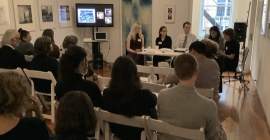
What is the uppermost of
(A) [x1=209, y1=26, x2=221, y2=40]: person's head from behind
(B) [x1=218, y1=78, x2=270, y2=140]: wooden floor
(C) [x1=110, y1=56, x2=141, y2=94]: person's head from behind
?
(A) [x1=209, y1=26, x2=221, y2=40]: person's head from behind

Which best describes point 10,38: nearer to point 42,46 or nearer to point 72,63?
point 42,46

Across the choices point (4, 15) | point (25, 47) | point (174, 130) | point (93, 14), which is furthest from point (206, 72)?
point (93, 14)

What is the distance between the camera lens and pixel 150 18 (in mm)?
8305

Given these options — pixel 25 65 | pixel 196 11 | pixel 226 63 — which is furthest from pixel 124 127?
pixel 196 11

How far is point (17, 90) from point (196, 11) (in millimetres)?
9049

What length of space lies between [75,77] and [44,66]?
4.29 feet

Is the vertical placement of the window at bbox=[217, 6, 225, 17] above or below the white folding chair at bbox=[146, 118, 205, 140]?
above

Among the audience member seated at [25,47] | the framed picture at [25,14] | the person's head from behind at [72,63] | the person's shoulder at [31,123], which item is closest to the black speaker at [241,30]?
the framed picture at [25,14]

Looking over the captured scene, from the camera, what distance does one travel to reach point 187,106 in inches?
79.0

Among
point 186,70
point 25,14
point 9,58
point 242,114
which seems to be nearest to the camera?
point 186,70

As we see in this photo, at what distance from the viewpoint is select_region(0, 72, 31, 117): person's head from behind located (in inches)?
59.0

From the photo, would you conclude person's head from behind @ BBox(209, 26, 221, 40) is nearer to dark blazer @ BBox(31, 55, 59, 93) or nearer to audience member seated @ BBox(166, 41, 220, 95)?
audience member seated @ BBox(166, 41, 220, 95)

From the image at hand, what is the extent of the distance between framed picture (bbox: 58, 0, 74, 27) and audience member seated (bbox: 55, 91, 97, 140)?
6394 millimetres

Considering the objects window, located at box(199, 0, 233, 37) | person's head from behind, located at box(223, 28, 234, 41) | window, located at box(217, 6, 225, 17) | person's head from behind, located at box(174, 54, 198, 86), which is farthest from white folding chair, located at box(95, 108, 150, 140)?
window, located at box(217, 6, 225, 17)
